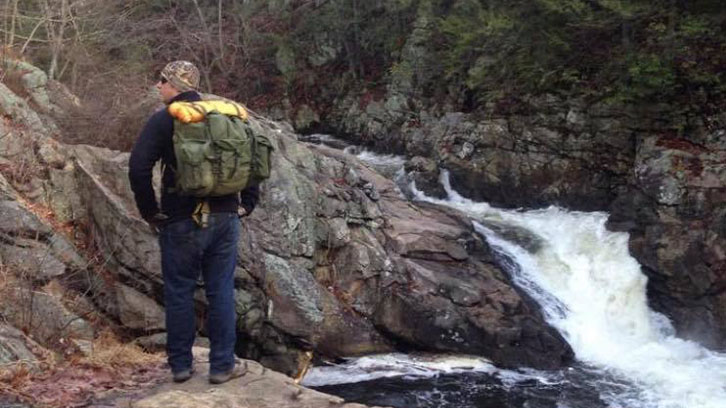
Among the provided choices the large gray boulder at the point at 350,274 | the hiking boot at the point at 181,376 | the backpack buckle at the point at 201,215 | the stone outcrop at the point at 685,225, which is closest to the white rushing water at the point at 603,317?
the stone outcrop at the point at 685,225

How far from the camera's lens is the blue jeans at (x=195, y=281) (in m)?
4.12

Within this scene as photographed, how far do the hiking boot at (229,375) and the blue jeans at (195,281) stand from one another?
0.09 feet

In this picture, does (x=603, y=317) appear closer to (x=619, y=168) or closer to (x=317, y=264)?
(x=619, y=168)

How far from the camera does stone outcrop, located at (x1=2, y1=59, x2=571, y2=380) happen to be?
7.20m

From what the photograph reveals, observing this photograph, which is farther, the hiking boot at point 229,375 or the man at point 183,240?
the hiking boot at point 229,375

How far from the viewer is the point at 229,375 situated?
4.34 metres

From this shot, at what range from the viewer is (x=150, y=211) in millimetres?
4109

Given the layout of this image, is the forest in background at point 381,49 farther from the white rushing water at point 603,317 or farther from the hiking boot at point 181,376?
the hiking boot at point 181,376

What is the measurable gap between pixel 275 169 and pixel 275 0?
18.4 meters

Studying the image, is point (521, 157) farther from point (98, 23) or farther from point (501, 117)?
point (98, 23)

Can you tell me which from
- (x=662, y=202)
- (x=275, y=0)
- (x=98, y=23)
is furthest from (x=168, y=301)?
(x=275, y=0)

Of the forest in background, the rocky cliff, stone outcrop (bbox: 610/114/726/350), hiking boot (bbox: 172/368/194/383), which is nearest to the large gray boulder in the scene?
the forest in background

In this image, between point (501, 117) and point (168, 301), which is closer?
point (168, 301)

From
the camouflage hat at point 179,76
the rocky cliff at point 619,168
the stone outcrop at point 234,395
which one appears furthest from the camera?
the rocky cliff at point 619,168
